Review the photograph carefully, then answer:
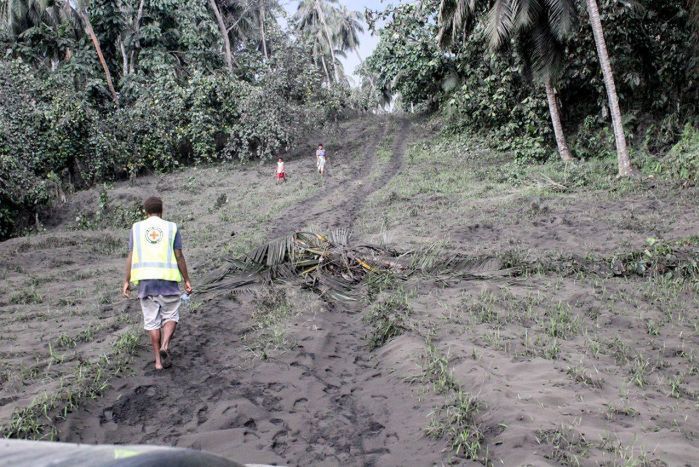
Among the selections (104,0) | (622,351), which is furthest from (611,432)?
(104,0)

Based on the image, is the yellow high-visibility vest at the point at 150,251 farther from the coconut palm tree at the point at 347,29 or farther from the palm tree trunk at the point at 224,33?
the coconut palm tree at the point at 347,29

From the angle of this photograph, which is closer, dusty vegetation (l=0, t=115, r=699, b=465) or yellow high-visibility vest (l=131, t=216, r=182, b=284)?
dusty vegetation (l=0, t=115, r=699, b=465)

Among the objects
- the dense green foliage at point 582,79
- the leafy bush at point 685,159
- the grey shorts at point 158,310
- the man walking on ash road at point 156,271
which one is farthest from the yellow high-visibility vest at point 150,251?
the dense green foliage at point 582,79

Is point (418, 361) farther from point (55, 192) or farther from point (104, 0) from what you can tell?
point (104, 0)

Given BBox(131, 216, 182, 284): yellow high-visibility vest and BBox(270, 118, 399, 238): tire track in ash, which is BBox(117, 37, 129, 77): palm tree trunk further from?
BBox(131, 216, 182, 284): yellow high-visibility vest

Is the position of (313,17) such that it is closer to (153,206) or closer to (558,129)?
(558,129)

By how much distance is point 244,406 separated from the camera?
4.29m

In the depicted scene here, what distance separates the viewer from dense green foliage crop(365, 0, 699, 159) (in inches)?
577

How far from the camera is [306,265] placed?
7.84 m

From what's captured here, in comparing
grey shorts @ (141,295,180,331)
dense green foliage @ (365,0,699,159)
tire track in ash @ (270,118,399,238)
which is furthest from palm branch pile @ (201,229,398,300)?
dense green foliage @ (365,0,699,159)

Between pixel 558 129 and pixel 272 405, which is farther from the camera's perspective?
pixel 558 129

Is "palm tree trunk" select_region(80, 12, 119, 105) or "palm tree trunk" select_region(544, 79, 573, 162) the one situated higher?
"palm tree trunk" select_region(80, 12, 119, 105)

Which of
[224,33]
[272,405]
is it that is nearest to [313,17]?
[224,33]

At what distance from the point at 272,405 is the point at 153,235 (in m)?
1.93
